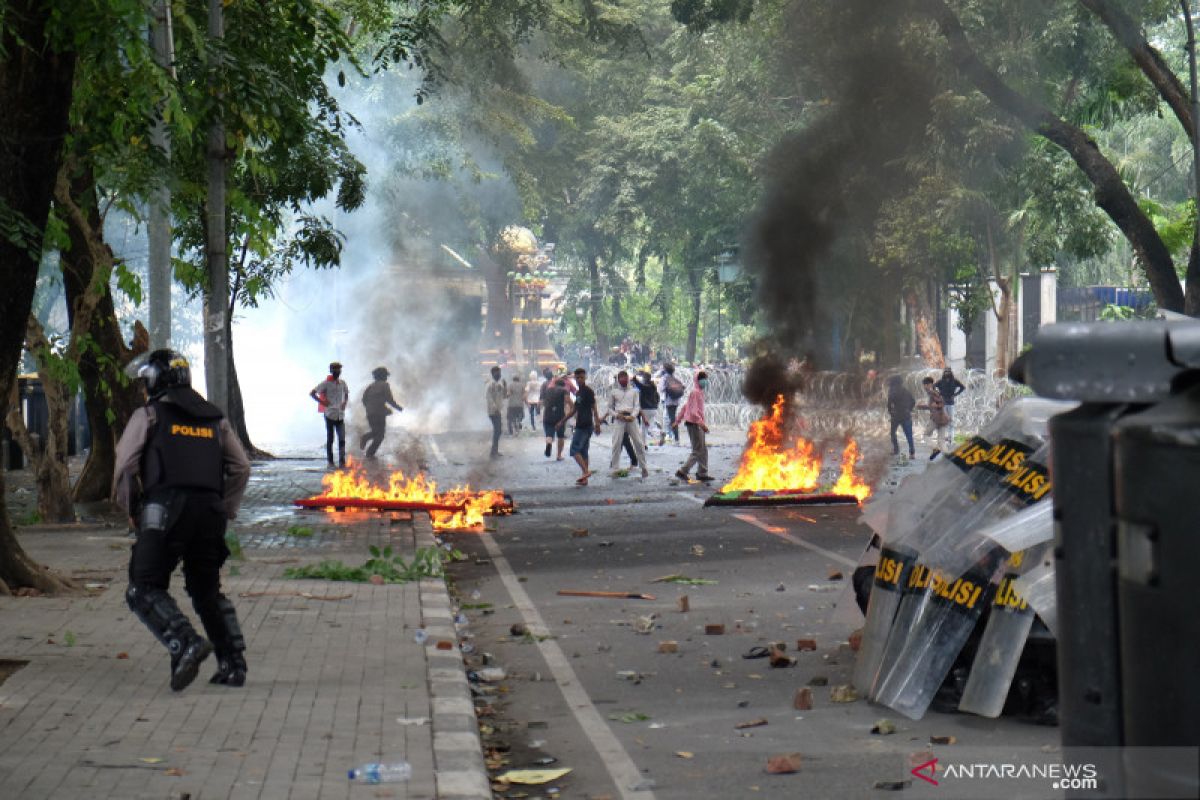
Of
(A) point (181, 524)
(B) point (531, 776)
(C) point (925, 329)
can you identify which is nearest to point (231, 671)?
(A) point (181, 524)

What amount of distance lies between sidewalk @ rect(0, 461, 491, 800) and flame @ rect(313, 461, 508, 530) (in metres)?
5.87

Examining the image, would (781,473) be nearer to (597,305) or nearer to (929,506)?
(929,506)

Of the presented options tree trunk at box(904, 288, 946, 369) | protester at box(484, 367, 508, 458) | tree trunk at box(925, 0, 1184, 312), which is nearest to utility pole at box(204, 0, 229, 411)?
tree trunk at box(925, 0, 1184, 312)

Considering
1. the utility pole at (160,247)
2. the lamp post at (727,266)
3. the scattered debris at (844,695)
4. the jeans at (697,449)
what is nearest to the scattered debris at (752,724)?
the scattered debris at (844,695)

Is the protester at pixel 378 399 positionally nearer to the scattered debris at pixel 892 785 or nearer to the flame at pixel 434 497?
the flame at pixel 434 497

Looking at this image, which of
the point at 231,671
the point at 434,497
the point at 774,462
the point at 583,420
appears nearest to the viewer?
the point at 231,671

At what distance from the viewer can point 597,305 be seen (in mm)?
72000

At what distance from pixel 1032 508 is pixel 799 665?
2.23 meters

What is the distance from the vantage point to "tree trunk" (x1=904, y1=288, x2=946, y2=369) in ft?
146

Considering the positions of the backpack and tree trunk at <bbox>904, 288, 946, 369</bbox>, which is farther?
tree trunk at <bbox>904, 288, 946, 369</bbox>

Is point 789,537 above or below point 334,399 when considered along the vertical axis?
below

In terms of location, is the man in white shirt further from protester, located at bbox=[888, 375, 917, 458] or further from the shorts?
protester, located at bbox=[888, 375, 917, 458]

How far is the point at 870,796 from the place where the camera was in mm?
6012

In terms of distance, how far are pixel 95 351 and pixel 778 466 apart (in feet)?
29.1
